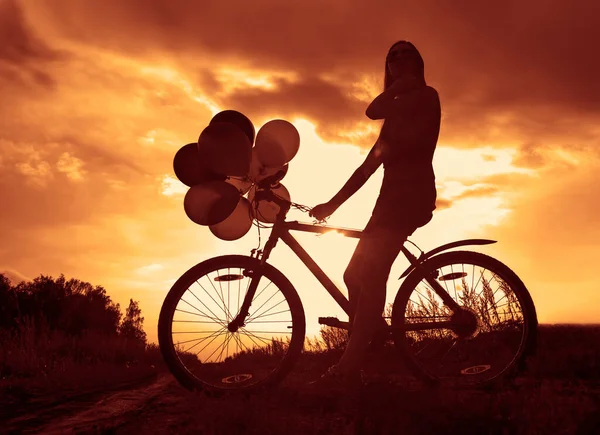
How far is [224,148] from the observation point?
581cm

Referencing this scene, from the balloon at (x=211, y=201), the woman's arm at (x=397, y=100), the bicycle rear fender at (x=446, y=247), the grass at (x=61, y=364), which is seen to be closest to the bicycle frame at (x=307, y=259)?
the bicycle rear fender at (x=446, y=247)

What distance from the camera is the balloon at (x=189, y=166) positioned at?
20.2 ft

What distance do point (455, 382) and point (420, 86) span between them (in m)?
2.77

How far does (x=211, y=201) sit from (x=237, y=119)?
1073 mm

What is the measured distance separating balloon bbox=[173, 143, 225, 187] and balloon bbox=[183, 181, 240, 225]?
22cm

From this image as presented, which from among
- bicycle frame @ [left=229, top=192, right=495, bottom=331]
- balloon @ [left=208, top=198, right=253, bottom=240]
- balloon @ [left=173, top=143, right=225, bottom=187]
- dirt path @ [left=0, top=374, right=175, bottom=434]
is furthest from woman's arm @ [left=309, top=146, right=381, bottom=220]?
dirt path @ [left=0, top=374, right=175, bottom=434]

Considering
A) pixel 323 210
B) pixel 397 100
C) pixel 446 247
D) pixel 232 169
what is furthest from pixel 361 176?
pixel 232 169

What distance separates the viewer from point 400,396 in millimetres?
4820

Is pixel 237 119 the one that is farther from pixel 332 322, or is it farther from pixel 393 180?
pixel 332 322

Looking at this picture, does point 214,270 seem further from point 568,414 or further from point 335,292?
point 568,414

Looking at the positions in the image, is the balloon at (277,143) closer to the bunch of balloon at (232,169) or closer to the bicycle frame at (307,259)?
the bunch of balloon at (232,169)

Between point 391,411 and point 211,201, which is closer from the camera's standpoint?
point 391,411

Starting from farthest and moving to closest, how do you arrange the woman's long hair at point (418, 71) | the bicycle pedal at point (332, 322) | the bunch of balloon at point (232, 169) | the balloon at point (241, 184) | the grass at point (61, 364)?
1. the grass at point (61, 364)
2. the balloon at point (241, 184)
3. the bunch of balloon at point (232, 169)
4. the bicycle pedal at point (332, 322)
5. the woman's long hair at point (418, 71)

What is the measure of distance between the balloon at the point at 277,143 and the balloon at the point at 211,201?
574 mm
